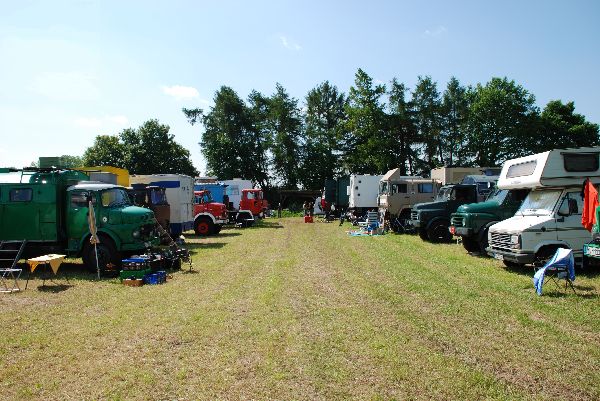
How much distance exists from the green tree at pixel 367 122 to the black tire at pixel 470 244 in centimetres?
2918

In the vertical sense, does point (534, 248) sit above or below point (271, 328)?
above

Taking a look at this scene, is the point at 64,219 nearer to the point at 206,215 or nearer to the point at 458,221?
the point at 206,215

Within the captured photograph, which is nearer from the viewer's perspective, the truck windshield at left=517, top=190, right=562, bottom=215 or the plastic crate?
the plastic crate

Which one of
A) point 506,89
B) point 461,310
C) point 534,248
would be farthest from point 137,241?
point 506,89

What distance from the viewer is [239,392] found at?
14.7 ft

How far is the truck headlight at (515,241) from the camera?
1033cm

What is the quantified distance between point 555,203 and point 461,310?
195 inches

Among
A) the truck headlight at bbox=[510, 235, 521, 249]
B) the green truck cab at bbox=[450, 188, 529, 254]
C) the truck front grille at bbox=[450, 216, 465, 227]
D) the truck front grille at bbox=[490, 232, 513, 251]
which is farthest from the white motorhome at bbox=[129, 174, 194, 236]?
the truck headlight at bbox=[510, 235, 521, 249]

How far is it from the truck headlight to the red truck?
1513 cm

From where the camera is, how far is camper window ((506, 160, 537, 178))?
36.7 ft

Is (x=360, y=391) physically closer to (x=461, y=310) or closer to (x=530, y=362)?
(x=530, y=362)

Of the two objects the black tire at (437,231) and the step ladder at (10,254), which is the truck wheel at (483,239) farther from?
the step ladder at (10,254)

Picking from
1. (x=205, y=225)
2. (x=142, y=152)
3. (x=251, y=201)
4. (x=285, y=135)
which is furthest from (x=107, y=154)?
(x=205, y=225)

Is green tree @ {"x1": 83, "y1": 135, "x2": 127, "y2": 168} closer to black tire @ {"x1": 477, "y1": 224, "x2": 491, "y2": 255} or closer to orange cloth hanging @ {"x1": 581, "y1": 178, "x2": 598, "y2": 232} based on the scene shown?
black tire @ {"x1": 477, "y1": 224, "x2": 491, "y2": 255}
